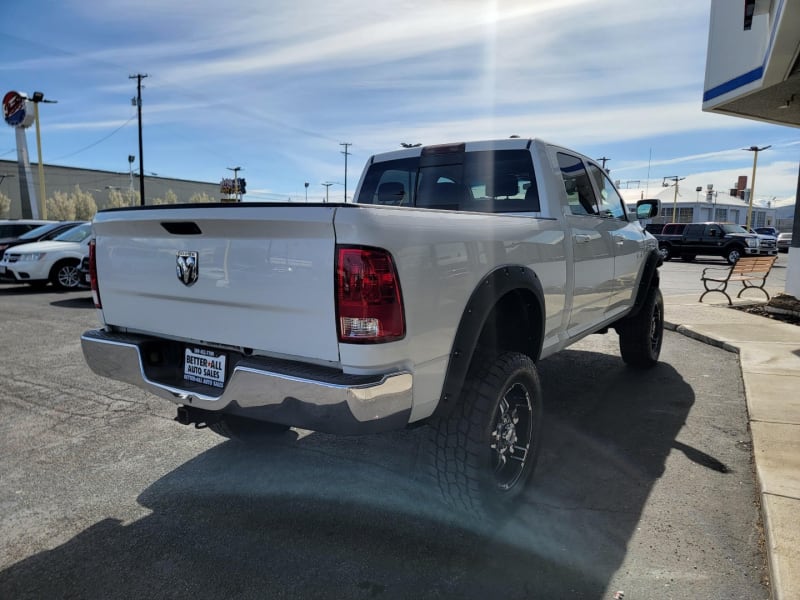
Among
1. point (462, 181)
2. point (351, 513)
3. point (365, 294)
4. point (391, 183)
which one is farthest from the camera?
point (391, 183)

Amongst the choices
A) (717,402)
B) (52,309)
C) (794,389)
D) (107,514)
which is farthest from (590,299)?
(52,309)

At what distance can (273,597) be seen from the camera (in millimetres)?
2262

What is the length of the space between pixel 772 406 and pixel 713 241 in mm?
24106

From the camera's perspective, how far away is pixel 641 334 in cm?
568

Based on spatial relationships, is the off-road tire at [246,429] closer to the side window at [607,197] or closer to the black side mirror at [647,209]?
the side window at [607,197]

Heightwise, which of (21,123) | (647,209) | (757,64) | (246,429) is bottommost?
(246,429)

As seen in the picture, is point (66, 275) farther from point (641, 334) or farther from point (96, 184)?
point (96, 184)

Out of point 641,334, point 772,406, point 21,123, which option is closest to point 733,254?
point 641,334

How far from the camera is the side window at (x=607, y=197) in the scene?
15.4ft

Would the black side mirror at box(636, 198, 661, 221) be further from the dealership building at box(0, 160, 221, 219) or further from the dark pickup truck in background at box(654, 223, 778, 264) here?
the dealership building at box(0, 160, 221, 219)

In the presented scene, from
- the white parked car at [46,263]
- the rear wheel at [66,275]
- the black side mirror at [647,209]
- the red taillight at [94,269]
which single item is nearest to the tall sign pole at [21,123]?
the white parked car at [46,263]

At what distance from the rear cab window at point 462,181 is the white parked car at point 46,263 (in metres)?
10.2

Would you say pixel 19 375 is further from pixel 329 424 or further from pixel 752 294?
pixel 752 294

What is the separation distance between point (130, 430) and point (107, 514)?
1239 mm
